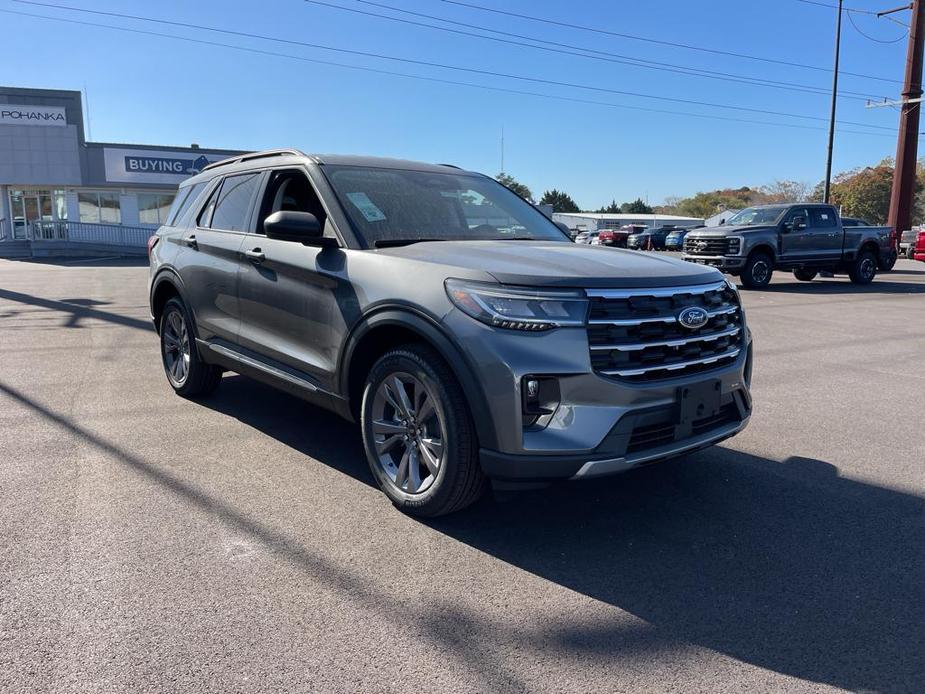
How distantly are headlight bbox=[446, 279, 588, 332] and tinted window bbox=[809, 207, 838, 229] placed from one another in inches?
664

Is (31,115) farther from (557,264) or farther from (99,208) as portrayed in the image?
(557,264)

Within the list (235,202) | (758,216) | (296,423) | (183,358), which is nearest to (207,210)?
(235,202)

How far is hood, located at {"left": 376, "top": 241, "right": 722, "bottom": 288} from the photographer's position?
10.6ft

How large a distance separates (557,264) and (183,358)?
149 inches

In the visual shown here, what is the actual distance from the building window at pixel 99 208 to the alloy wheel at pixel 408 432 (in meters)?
40.3

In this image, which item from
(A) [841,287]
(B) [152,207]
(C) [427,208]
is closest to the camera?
(C) [427,208]

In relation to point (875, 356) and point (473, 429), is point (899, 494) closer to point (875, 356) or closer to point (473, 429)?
point (473, 429)

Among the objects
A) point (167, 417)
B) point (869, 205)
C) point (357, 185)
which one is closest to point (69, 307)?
point (167, 417)

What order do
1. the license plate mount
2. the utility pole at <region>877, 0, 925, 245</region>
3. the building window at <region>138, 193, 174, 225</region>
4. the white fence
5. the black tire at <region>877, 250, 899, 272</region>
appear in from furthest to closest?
the building window at <region>138, 193, 174, 225</region> < the white fence < the utility pole at <region>877, 0, 925, 245</region> < the black tire at <region>877, 250, 899, 272</region> < the license plate mount

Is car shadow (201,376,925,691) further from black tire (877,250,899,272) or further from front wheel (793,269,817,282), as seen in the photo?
black tire (877,250,899,272)

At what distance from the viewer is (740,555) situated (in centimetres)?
335

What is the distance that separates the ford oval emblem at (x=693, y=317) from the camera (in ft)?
11.1

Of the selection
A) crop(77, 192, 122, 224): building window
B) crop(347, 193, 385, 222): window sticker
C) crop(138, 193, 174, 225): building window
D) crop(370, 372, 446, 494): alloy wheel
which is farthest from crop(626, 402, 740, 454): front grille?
crop(77, 192, 122, 224): building window

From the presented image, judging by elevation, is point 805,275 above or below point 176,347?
below
